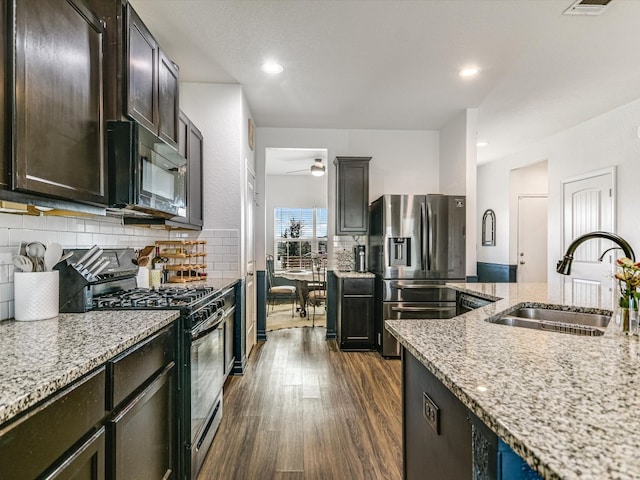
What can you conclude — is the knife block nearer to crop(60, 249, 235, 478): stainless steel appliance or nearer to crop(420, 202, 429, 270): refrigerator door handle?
crop(60, 249, 235, 478): stainless steel appliance

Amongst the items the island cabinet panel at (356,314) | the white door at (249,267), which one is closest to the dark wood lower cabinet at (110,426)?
the white door at (249,267)

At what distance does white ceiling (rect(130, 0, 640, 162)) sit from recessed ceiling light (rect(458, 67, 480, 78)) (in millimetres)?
55

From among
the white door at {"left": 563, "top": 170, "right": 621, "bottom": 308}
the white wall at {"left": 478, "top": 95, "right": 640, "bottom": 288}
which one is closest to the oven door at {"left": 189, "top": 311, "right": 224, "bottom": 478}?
the white wall at {"left": 478, "top": 95, "right": 640, "bottom": 288}

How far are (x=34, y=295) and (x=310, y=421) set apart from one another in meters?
1.79

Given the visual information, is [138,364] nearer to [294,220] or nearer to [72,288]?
[72,288]

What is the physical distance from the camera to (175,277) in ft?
10.1

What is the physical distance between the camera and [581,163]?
4.55 m

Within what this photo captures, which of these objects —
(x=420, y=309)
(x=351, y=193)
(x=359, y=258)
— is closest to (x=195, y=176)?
(x=351, y=193)

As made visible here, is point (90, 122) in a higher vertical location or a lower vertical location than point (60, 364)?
higher

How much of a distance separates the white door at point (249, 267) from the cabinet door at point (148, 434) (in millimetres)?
1979

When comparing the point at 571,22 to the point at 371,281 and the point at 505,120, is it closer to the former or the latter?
the point at 505,120

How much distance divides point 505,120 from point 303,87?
2635mm

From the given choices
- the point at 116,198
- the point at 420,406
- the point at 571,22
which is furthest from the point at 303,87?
the point at 420,406

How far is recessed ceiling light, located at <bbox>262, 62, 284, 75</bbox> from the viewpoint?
2979mm
